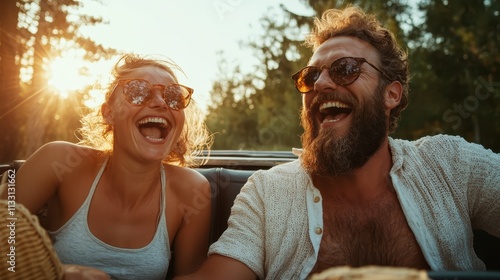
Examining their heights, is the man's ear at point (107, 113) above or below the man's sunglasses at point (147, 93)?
below

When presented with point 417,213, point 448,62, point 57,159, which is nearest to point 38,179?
point 57,159

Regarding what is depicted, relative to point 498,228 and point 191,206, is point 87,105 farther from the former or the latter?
point 498,228

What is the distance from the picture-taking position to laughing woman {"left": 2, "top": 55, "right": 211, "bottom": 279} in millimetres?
2389

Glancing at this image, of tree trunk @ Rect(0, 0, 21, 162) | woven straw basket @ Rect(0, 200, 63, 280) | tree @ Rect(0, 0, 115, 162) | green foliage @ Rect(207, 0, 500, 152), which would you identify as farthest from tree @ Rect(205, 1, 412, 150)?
woven straw basket @ Rect(0, 200, 63, 280)

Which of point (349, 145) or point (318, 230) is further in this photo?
point (349, 145)

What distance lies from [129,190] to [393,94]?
5.89ft

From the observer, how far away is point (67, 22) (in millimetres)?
14484

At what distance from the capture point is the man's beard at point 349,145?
97.7 inches

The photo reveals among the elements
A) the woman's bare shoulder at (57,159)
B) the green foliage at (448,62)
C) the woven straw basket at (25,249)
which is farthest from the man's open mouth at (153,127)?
the green foliage at (448,62)

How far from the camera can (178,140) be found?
2.98 metres

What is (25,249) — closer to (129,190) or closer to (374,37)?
(129,190)

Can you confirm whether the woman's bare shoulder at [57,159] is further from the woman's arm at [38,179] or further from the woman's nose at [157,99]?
the woman's nose at [157,99]

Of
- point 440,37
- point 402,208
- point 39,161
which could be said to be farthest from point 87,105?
point 440,37

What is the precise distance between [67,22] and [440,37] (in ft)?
49.7
